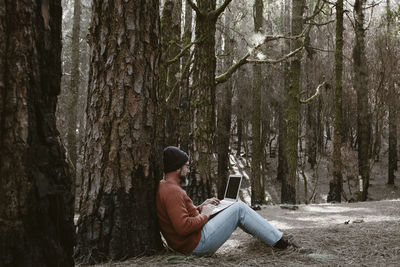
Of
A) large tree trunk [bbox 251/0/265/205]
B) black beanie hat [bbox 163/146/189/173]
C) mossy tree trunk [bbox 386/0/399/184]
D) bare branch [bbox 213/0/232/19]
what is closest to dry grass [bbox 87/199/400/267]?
black beanie hat [bbox 163/146/189/173]

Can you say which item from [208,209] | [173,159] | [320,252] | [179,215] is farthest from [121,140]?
[320,252]

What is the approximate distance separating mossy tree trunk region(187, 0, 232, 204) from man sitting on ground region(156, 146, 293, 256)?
9.76 ft

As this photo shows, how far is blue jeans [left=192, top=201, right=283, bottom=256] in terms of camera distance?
12.5 feet

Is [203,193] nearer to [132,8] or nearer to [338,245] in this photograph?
[338,245]

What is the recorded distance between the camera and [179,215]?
11.9ft

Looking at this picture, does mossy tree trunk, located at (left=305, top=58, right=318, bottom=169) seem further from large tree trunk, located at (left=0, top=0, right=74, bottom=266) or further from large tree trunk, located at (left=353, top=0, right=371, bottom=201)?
large tree trunk, located at (left=0, top=0, right=74, bottom=266)

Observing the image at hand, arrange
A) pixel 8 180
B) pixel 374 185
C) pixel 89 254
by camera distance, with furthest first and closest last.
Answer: pixel 374 185
pixel 89 254
pixel 8 180

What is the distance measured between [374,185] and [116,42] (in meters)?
22.6

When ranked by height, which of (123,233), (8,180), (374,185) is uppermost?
(8,180)

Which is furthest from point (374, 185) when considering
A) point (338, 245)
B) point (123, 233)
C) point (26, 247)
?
point (26, 247)

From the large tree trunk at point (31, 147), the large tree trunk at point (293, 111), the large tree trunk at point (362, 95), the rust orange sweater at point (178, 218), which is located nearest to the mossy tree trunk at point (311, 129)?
the large tree trunk at point (362, 95)

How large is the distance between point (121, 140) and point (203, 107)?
3.65 meters

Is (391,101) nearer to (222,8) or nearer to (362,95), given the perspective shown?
(362,95)

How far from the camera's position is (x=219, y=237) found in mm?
3850
